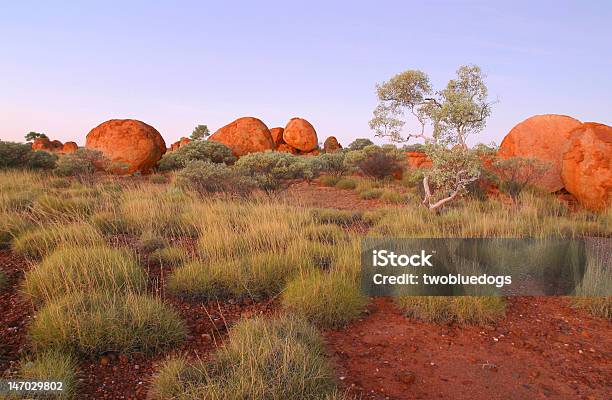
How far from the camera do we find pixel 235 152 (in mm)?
24125

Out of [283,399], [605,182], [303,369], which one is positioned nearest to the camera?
[283,399]

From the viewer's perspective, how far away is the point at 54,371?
289 centimetres

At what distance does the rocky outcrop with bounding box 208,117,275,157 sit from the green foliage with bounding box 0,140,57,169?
30.7ft

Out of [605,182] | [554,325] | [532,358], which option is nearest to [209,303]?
[532,358]

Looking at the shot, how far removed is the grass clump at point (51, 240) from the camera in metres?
5.65

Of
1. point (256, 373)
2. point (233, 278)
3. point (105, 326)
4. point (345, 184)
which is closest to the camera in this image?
point (256, 373)

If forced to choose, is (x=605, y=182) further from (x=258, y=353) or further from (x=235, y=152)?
(x=235, y=152)

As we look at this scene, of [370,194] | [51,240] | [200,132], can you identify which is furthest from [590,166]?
[200,132]

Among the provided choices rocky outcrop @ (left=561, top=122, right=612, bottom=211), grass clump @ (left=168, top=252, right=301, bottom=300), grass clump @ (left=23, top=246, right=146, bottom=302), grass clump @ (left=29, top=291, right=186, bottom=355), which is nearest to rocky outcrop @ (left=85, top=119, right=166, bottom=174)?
grass clump @ (left=23, top=246, right=146, bottom=302)

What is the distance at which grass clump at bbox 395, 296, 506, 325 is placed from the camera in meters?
4.18

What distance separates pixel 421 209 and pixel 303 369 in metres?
7.15

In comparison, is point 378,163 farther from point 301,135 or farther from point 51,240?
point 301,135

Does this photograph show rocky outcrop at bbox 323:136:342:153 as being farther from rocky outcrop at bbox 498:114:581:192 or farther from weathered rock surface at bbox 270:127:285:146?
rocky outcrop at bbox 498:114:581:192

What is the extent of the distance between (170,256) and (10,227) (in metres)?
3.02
